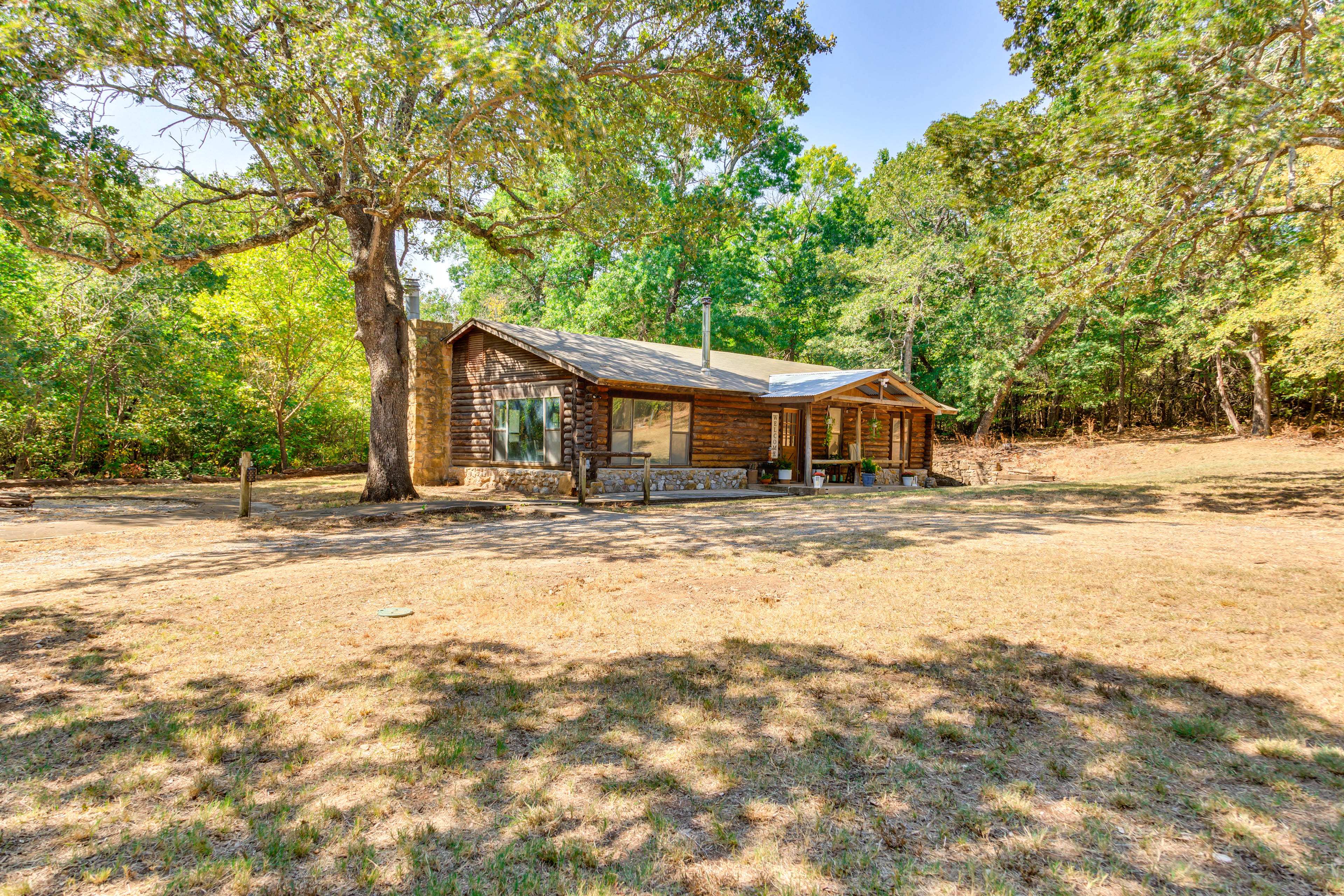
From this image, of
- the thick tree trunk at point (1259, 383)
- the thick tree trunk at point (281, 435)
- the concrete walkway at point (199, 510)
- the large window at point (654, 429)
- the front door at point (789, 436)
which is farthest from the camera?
the thick tree trunk at point (1259, 383)

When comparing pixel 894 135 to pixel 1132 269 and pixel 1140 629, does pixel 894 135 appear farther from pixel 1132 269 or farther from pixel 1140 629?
pixel 1140 629

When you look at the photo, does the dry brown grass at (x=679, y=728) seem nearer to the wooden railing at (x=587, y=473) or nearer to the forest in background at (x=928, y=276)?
the forest in background at (x=928, y=276)

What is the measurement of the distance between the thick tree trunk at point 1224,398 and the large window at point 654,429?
24.8 meters

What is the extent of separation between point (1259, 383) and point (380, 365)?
106 feet

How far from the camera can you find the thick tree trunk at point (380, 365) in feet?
43.3

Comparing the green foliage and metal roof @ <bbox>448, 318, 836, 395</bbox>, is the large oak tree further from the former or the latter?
the green foliage

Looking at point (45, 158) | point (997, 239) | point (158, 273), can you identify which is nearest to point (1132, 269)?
point (997, 239)

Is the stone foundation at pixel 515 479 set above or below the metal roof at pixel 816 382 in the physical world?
below

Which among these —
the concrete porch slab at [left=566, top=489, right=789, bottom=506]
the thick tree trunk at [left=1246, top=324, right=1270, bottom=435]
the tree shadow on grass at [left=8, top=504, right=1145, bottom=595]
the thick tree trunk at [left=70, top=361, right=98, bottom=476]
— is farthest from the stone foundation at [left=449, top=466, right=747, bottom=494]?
the thick tree trunk at [left=1246, top=324, right=1270, bottom=435]

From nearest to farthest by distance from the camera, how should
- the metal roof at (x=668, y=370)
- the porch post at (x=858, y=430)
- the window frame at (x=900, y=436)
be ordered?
the metal roof at (x=668, y=370)
the porch post at (x=858, y=430)
the window frame at (x=900, y=436)

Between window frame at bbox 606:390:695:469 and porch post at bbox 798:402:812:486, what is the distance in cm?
327

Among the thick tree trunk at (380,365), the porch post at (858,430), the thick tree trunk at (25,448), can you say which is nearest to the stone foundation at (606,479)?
the thick tree trunk at (380,365)

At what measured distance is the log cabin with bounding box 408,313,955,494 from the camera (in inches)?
625

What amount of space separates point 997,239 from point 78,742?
15285 millimetres
